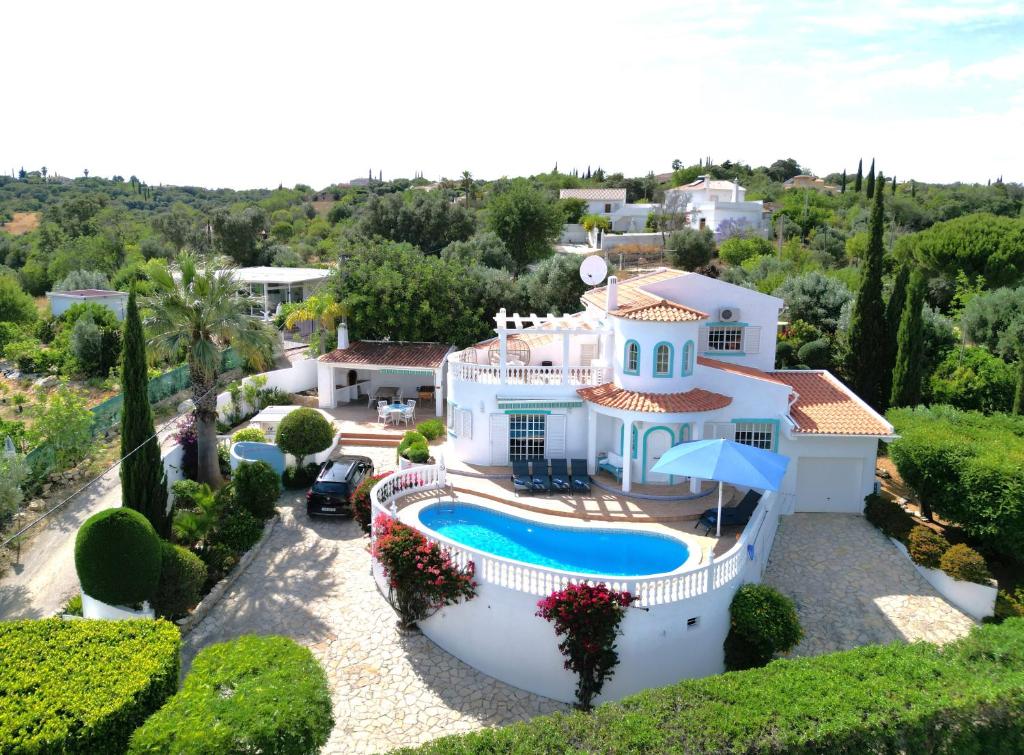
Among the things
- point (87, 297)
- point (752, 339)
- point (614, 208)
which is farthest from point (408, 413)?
point (614, 208)

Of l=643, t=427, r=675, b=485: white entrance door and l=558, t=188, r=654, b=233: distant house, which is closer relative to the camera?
l=643, t=427, r=675, b=485: white entrance door

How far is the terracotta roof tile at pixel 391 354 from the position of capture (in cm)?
3212

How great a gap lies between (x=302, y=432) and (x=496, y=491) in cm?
733

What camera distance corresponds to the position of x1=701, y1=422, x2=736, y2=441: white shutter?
23.3m

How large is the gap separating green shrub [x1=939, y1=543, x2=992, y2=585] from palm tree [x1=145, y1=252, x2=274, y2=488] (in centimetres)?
2139

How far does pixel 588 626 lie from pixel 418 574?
4.12 metres

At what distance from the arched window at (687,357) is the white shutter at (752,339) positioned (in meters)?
4.42

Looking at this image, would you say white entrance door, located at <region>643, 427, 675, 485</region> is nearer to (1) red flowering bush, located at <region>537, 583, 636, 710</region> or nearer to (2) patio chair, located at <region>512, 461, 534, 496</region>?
(2) patio chair, located at <region>512, 461, 534, 496</region>

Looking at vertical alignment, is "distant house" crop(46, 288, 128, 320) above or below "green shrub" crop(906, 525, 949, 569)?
above

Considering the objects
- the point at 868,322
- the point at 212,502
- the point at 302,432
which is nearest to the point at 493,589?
the point at 212,502

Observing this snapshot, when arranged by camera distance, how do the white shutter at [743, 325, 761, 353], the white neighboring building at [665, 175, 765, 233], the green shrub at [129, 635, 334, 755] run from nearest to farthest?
the green shrub at [129, 635, 334, 755], the white shutter at [743, 325, 761, 353], the white neighboring building at [665, 175, 765, 233]

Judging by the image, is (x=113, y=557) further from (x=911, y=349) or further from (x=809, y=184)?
(x=809, y=184)

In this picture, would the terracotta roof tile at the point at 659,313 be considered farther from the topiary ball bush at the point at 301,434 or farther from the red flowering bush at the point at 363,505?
Result: the topiary ball bush at the point at 301,434

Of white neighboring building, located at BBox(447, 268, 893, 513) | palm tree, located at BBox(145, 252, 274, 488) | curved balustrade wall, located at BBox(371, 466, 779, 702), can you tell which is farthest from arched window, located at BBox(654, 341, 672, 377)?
palm tree, located at BBox(145, 252, 274, 488)
